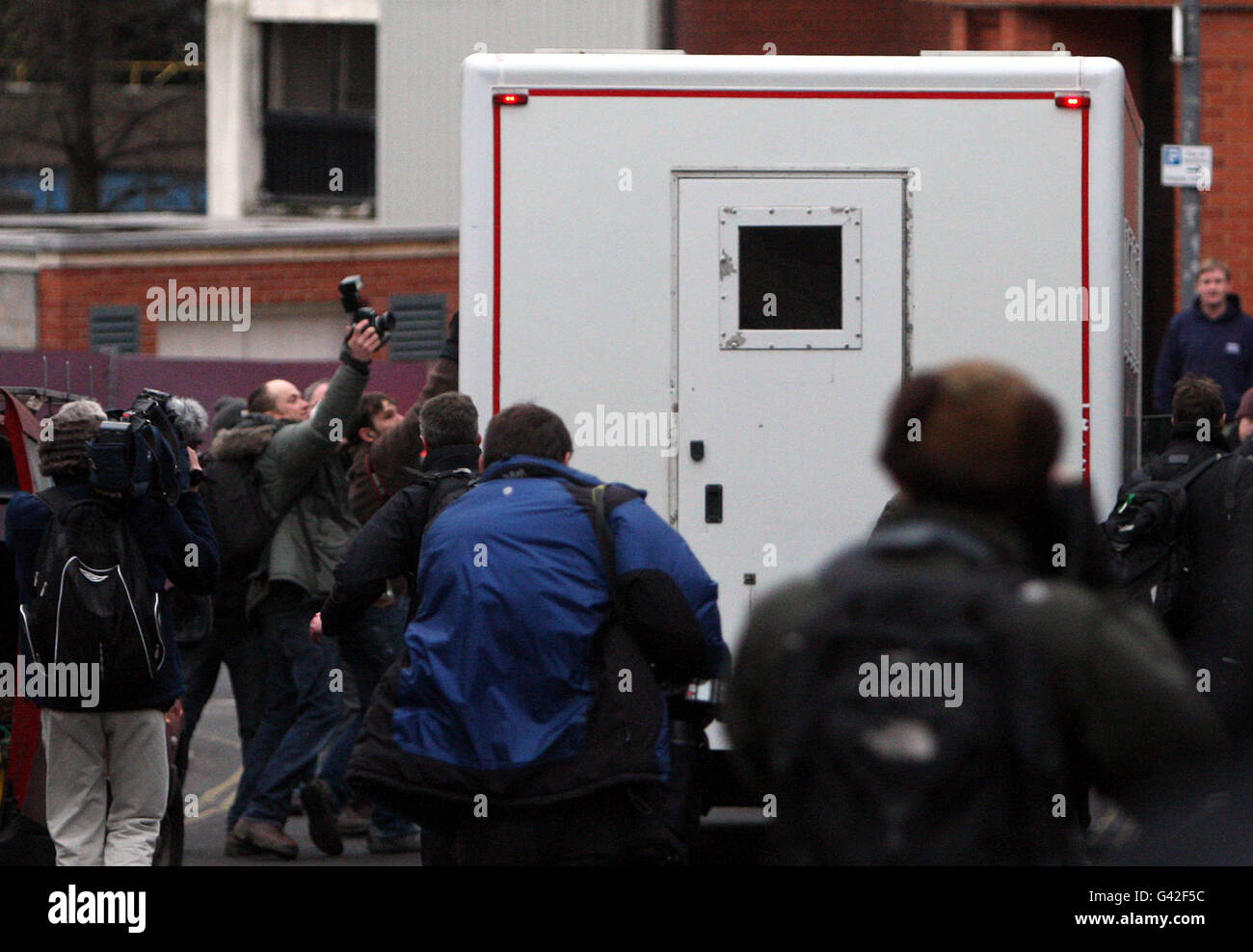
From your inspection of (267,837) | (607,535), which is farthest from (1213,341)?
(607,535)

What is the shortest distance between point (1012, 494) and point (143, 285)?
20.3m

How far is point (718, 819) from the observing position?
9.01 m

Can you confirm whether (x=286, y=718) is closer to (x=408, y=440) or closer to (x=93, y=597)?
(x=408, y=440)

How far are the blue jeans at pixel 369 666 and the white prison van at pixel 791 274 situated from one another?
184 cm

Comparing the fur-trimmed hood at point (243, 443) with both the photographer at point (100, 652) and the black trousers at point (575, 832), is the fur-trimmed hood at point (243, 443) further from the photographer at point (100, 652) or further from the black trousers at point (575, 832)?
the black trousers at point (575, 832)

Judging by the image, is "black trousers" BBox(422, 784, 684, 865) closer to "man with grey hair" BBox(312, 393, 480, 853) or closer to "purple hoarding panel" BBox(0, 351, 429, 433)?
"man with grey hair" BBox(312, 393, 480, 853)

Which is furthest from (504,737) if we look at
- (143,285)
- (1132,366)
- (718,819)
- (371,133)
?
(371,133)

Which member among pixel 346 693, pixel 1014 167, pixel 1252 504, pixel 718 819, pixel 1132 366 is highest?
pixel 1014 167

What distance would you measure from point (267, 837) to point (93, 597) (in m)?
2.34

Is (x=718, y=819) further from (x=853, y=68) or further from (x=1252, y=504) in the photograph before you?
(x=853, y=68)

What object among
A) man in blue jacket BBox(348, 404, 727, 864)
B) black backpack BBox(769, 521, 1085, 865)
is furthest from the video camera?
black backpack BBox(769, 521, 1085, 865)

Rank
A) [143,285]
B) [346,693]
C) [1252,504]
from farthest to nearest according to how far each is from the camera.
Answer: [143,285]
[346,693]
[1252,504]

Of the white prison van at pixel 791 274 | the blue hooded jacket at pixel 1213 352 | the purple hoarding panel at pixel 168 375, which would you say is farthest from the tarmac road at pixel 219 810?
the blue hooded jacket at pixel 1213 352

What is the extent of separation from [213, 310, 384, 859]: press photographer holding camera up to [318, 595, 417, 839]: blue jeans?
0.15m
